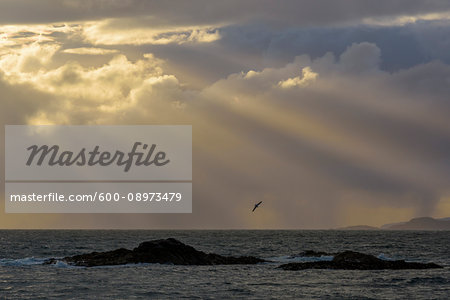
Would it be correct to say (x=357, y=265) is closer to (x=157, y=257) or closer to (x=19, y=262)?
(x=157, y=257)

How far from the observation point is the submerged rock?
67562 mm

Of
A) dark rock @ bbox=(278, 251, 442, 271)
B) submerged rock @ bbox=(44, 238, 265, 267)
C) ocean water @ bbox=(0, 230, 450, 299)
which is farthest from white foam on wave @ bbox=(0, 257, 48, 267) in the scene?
dark rock @ bbox=(278, 251, 442, 271)

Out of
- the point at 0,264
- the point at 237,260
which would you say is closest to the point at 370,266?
the point at 237,260

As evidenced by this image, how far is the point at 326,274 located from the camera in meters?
58.4

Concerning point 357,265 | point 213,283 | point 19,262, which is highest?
point 19,262

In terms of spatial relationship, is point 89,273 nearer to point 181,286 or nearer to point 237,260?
point 181,286

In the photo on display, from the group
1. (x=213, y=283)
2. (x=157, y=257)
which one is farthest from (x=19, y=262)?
(x=213, y=283)

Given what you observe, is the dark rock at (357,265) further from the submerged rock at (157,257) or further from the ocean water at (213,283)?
the submerged rock at (157,257)

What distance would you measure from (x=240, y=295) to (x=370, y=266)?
2481cm

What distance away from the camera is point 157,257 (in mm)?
68812

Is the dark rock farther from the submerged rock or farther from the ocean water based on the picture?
the submerged rock

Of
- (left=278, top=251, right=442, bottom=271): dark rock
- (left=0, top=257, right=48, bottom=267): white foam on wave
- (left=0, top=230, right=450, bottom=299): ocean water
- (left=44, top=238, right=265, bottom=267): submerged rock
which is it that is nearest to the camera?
(left=0, top=230, right=450, bottom=299): ocean water

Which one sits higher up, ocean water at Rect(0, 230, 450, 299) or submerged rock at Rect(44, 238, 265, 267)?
submerged rock at Rect(44, 238, 265, 267)

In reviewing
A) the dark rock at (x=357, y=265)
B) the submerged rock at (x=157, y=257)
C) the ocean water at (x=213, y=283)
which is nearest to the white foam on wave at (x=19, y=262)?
the submerged rock at (x=157, y=257)
